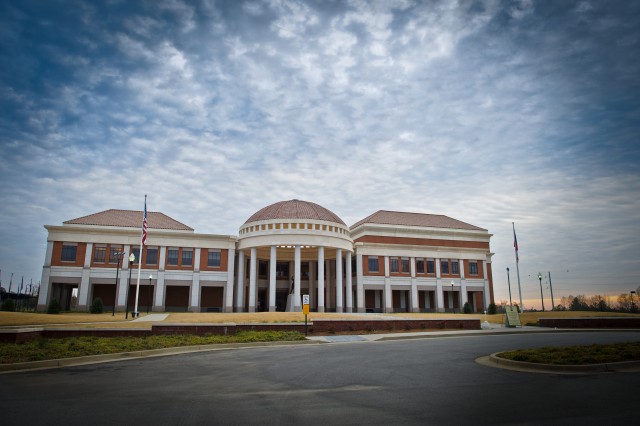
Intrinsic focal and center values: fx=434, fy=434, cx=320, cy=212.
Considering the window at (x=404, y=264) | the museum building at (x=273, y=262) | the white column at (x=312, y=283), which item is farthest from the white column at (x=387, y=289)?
the white column at (x=312, y=283)

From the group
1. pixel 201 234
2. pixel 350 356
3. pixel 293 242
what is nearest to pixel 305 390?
pixel 350 356

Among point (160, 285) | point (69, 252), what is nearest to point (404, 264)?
point (160, 285)

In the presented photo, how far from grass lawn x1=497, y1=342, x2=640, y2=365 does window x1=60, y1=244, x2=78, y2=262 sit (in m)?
53.9

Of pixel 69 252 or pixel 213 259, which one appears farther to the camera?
pixel 213 259

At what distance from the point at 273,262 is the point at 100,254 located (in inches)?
882

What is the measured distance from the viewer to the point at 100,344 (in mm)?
19938

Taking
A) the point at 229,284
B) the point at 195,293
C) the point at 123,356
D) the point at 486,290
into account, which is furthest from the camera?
the point at 486,290

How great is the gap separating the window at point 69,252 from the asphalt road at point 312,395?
4528 centimetres

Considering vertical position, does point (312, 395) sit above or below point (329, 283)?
below

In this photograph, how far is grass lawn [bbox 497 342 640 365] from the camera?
48.3ft

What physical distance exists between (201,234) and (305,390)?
50.0 metres

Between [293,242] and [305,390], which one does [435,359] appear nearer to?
[305,390]

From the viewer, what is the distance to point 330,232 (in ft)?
189

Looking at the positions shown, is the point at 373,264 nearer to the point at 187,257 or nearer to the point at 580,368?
the point at 187,257
